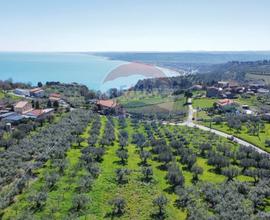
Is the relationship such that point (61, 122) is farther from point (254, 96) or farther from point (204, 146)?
point (254, 96)

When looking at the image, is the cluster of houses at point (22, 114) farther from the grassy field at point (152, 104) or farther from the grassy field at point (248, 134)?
the grassy field at point (248, 134)

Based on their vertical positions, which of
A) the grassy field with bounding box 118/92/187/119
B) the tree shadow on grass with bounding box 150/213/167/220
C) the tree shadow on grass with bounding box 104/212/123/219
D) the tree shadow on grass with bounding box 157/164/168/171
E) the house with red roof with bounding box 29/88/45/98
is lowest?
the grassy field with bounding box 118/92/187/119

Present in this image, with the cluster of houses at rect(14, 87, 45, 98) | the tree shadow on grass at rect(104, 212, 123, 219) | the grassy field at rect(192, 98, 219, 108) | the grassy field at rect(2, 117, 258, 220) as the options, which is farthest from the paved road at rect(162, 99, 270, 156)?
the cluster of houses at rect(14, 87, 45, 98)

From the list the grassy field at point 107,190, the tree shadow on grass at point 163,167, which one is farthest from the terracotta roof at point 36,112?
the tree shadow on grass at point 163,167

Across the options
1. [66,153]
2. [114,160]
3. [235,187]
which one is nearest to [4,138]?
[66,153]

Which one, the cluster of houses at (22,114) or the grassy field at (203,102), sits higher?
the cluster of houses at (22,114)

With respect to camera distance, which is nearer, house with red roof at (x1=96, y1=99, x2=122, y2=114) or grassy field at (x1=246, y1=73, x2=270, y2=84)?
house with red roof at (x1=96, y1=99, x2=122, y2=114)

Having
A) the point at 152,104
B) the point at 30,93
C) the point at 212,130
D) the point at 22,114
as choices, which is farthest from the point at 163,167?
the point at 30,93

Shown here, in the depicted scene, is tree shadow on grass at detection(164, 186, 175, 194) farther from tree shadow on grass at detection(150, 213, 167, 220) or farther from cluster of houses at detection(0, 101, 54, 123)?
cluster of houses at detection(0, 101, 54, 123)

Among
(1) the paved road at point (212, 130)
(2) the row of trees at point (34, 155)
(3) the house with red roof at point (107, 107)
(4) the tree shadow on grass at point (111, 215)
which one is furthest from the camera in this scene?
(3) the house with red roof at point (107, 107)

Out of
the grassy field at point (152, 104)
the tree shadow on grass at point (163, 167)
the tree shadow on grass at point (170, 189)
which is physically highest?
the tree shadow on grass at point (170, 189)

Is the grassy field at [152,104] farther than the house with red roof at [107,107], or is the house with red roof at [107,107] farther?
the grassy field at [152,104]
